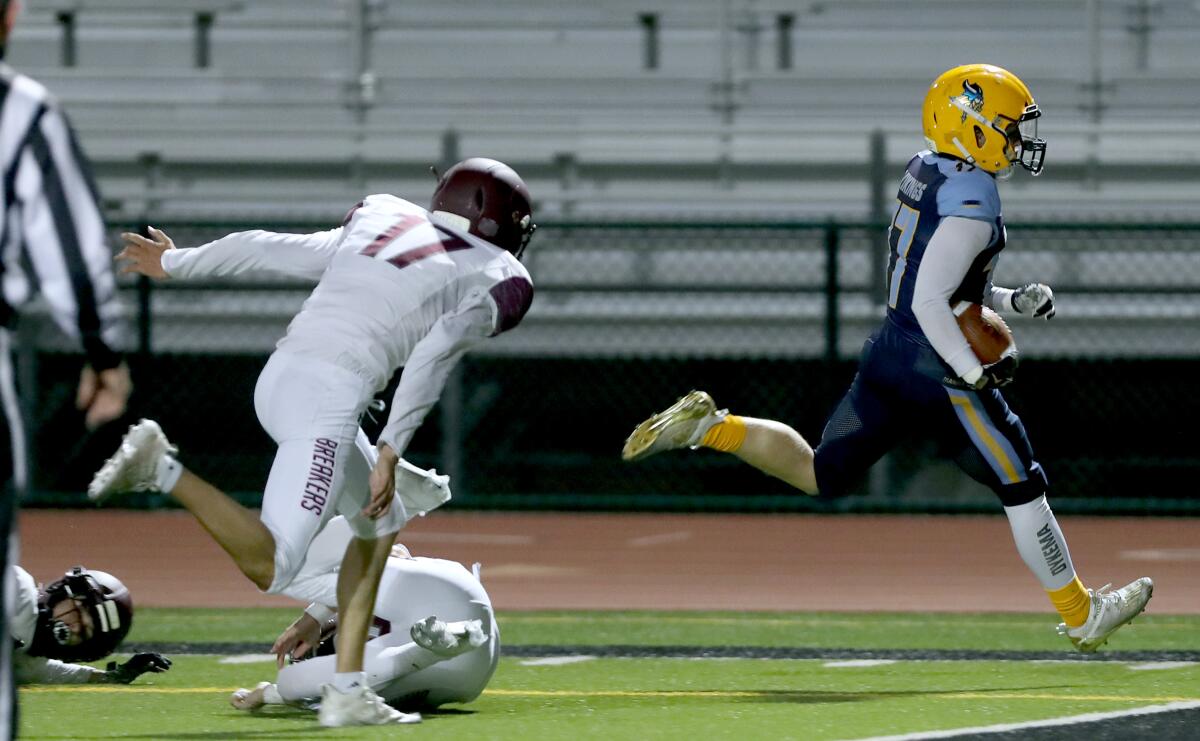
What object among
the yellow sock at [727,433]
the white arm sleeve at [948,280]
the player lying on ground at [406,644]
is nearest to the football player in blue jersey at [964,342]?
the white arm sleeve at [948,280]

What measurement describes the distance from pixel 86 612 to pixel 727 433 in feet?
7.71

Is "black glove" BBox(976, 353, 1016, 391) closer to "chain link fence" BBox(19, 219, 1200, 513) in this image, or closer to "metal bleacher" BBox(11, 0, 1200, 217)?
"chain link fence" BBox(19, 219, 1200, 513)

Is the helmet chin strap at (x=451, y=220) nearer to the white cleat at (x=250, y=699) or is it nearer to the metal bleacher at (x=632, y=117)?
the white cleat at (x=250, y=699)

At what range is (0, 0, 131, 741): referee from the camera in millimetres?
3949

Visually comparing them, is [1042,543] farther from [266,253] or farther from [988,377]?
[266,253]

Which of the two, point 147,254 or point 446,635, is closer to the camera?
point 446,635

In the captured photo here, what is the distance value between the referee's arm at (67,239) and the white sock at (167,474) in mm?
1485

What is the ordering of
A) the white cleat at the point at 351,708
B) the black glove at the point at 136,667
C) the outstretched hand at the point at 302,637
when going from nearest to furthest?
the white cleat at the point at 351,708 → the outstretched hand at the point at 302,637 → the black glove at the point at 136,667

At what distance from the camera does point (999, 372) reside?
6793 millimetres

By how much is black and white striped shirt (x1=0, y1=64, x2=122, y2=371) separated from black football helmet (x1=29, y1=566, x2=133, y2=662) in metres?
2.52

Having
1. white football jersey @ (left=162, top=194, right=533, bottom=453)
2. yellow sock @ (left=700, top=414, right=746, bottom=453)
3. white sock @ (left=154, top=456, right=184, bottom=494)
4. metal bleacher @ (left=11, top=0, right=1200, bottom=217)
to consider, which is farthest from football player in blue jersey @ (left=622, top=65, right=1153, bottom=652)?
metal bleacher @ (left=11, top=0, right=1200, bottom=217)

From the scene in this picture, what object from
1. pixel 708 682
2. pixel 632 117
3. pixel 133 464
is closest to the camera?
pixel 133 464

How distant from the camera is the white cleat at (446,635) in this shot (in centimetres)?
565

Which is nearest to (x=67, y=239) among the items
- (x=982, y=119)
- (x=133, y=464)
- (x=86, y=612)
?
(x=133, y=464)
